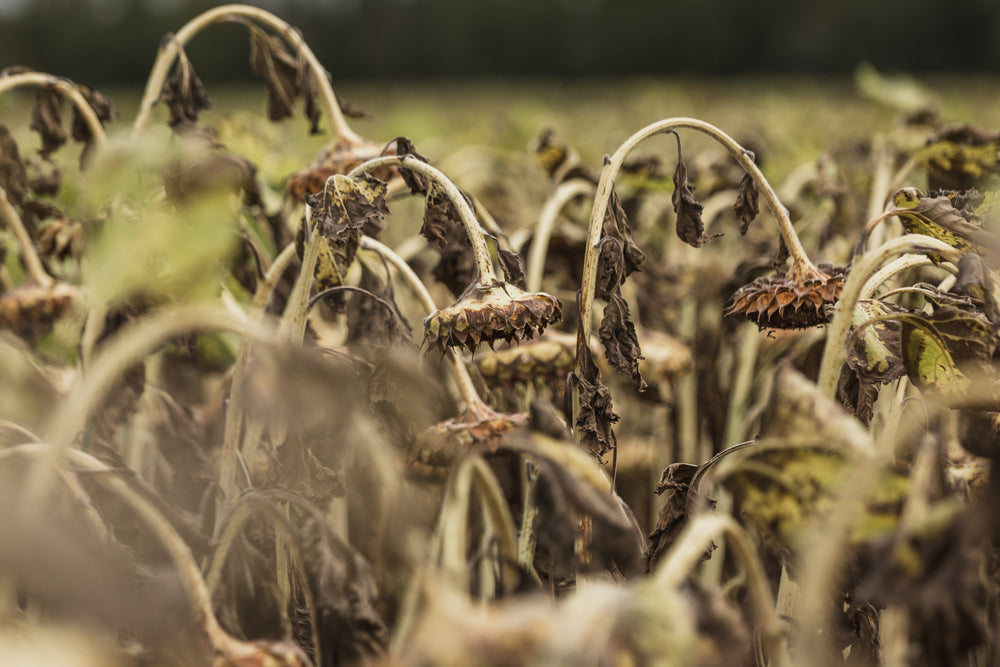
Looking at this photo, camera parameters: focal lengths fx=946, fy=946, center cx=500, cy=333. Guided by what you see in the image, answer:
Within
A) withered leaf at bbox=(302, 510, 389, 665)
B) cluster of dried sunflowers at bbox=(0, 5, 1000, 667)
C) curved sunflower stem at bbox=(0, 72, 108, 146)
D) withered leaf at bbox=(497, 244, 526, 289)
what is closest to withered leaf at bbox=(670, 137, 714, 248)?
cluster of dried sunflowers at bbox=(0, 5, 1000, 667)

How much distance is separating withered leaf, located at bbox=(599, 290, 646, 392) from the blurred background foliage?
15.8m

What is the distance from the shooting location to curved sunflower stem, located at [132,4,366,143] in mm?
751

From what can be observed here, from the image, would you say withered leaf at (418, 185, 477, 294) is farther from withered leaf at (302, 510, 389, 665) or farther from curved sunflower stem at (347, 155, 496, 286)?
withered leaf at (302, 510, 389, 665)

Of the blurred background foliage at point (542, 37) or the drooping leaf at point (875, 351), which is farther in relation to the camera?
the blurred background foliage at point (542, 37)

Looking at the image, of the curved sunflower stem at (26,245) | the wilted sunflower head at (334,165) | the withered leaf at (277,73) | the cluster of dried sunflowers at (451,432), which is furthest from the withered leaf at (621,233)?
the curved sunflower stem at (26,245)

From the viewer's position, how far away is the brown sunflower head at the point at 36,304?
2.78ft

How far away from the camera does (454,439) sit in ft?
2.01

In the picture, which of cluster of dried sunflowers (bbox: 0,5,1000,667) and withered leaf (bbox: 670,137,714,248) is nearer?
cluster of dried sunflowers (bbox: 0,5,1000,667)

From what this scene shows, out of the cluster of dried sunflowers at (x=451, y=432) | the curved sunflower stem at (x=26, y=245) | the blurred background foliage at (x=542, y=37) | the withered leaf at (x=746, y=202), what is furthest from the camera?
the blurred background foliage at (x=542, y=37)

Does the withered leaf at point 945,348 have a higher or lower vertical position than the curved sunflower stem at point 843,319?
lower

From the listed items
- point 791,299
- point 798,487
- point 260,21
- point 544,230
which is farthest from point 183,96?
point 798,487

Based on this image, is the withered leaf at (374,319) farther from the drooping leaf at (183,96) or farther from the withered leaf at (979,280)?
the withered leaf at (979,280)

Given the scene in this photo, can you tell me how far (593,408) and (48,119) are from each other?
0.62m

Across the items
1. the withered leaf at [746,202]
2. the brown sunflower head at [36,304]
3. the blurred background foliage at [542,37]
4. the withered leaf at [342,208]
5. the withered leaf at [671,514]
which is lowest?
the blurred background foliage at [542,37]
